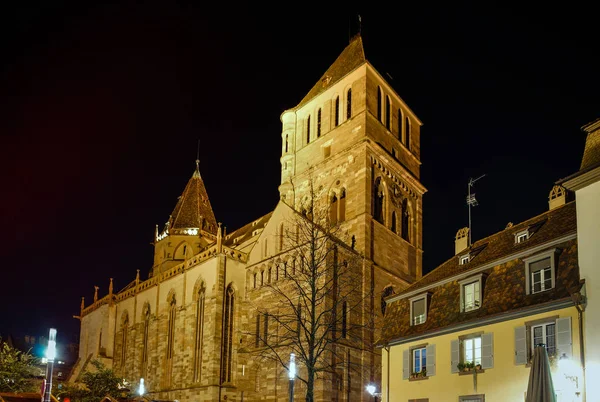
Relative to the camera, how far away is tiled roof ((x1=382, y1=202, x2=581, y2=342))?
21000 mm

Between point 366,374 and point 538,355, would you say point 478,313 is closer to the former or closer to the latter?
point 538,355

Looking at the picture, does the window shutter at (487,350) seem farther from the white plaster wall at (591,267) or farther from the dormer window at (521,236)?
the dormer window at (521,236)


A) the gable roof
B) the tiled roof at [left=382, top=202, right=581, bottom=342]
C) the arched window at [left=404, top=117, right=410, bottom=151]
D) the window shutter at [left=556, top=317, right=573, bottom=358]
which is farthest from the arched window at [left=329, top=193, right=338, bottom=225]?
the window shutter at [left=556, top=317, right=573, bottom=358]

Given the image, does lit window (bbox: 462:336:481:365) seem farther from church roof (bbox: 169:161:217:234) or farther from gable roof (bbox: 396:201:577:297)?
church roof (bbox: 169:161:217:234)

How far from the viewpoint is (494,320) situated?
2239 centimetres

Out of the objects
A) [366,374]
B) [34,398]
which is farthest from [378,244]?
[34,398]

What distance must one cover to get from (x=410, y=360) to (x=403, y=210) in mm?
24107

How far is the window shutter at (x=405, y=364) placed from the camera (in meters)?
26.3

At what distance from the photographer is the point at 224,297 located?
4444 centimetres

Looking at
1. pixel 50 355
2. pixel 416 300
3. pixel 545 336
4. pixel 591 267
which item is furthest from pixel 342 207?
pixel 50 355

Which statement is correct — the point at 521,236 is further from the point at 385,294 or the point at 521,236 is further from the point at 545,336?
the point at 385,294

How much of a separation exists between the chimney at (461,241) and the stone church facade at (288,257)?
24.5 ft

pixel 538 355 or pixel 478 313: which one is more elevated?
pixel 478 313

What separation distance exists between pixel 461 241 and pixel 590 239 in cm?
1242
